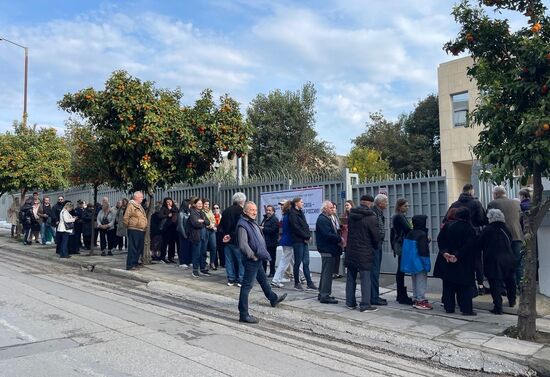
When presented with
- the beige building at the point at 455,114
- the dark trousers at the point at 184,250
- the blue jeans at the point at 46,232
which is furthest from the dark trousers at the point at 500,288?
the beige building at the point at 455,114

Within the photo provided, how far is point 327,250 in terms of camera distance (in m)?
8.83

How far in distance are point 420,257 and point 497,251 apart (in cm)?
114

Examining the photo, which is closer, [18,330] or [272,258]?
[18,330]

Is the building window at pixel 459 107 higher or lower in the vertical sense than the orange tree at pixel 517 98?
higher

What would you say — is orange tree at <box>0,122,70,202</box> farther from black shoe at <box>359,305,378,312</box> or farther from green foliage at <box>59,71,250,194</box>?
black shoe at <box>359,305,378,312</box>

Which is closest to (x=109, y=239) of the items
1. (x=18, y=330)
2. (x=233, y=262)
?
(x=233, y=262)

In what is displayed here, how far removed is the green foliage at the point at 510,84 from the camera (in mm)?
6000

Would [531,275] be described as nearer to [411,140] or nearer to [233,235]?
[233,235]

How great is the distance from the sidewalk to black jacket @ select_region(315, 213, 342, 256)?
0.93 m

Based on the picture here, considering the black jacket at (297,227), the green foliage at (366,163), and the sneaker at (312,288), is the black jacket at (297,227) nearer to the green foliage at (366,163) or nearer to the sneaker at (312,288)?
the sneaker at (312,288)

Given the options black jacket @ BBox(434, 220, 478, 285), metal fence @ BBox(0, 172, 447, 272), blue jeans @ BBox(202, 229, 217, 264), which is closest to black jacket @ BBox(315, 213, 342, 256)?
black jacket @ BBox(434, 220, 478, 285)

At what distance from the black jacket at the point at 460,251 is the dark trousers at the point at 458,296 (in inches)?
5.0

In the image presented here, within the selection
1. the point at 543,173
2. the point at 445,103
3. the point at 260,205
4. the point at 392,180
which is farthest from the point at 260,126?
the point at 543,173

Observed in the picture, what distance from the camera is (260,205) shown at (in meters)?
13.6
